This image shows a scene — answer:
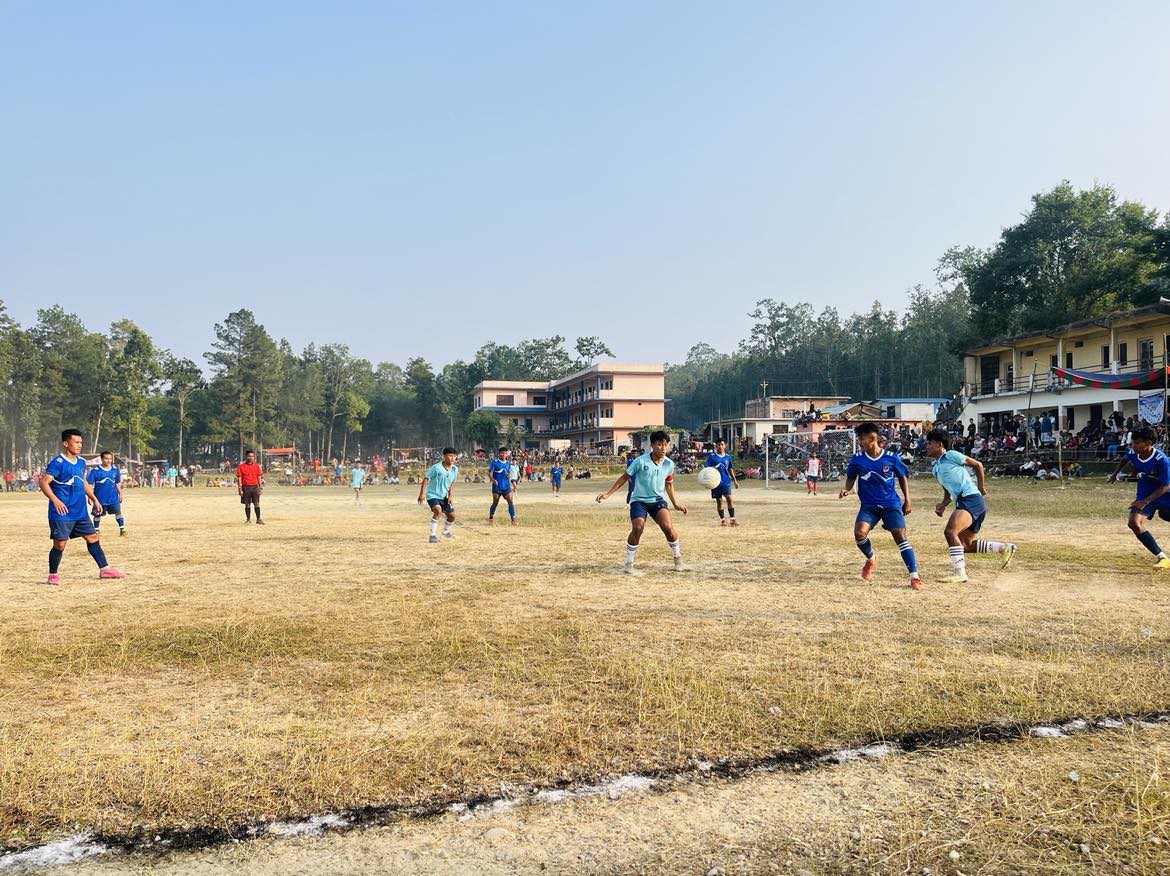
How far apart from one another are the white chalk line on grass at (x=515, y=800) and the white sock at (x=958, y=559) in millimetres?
5043

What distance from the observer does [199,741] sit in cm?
439

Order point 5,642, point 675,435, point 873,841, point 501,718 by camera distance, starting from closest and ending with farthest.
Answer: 1. point 873,841
2. point 501,718
3. point 5,642
4. point 675,435

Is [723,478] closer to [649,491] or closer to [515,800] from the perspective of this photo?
[649,491]

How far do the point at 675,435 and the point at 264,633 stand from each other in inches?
2380

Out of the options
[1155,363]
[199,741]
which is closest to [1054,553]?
[199,741]

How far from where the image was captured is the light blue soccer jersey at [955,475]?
9852mm

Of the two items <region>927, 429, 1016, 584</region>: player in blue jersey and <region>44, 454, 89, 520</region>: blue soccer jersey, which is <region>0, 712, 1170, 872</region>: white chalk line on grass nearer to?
<region>927, 429, 1016, 584</region>: player in blue jersey

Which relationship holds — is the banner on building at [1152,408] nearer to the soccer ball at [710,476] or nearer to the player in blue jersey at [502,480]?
the soccer ball at [710,476]

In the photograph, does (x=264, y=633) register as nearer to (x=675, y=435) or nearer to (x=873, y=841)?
(x=873, y=841)

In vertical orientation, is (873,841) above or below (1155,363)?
below

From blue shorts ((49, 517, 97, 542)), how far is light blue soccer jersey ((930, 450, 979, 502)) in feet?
36.9

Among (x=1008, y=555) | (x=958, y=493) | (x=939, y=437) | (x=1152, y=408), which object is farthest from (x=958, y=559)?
(x=1152, y=408)

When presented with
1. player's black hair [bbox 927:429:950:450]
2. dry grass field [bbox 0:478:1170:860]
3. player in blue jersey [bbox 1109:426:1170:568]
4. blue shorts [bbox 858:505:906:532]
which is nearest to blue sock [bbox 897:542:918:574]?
blue shorts [bbox 858:505:906:532]

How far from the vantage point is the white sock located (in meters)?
9.55
